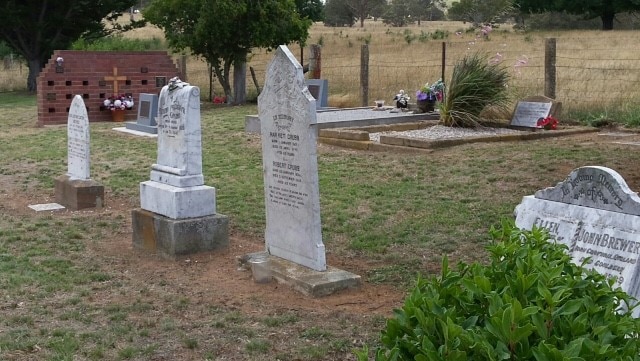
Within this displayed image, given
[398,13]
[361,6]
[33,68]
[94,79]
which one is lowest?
[94,79]

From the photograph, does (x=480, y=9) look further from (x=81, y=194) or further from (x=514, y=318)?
(x=514, y=318)

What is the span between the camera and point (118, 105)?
2098 cm

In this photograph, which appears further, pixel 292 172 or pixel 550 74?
pixel 550 74

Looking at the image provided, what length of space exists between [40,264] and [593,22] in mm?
57560

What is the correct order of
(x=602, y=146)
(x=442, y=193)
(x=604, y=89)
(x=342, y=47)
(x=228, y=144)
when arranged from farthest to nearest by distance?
(x=342, y=47) < (x=604, y=89) < (x=228, y=144) < (x=602, y=146) < (x=442, y=193)

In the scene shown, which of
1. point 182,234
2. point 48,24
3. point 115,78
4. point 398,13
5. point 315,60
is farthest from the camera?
point 398,13

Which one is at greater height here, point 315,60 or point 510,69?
point 315,60

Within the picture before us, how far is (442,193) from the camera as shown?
9.97 meters

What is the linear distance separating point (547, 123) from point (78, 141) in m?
7.80

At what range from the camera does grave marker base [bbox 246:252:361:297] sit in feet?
21.1

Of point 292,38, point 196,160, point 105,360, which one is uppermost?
point 292,38

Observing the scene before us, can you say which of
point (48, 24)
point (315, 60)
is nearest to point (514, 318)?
point (315, 60)

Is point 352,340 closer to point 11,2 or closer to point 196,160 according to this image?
point 196,160

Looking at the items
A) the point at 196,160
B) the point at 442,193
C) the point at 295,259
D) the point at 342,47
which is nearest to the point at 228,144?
the point at 442,193
